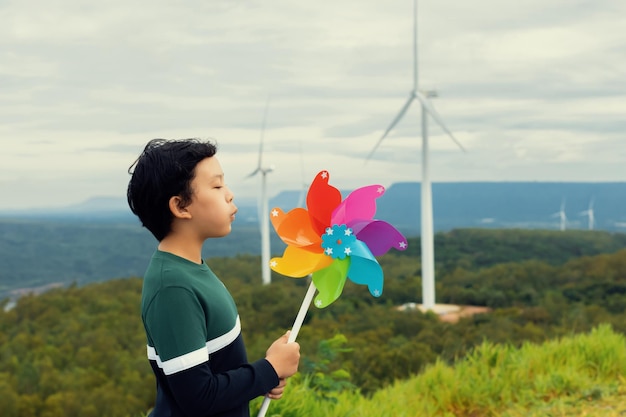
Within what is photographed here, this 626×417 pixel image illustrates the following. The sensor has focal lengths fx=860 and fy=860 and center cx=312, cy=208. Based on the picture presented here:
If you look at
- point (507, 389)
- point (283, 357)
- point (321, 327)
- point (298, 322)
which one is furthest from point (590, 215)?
point (283, 357)

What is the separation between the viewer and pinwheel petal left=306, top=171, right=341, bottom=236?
335 cm

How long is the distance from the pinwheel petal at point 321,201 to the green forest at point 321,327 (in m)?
3.04

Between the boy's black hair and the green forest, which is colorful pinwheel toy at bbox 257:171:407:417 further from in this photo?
the green forest

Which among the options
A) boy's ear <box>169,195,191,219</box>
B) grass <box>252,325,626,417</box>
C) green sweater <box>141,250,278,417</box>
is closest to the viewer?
green sweater <box>141,250,278,417</box>

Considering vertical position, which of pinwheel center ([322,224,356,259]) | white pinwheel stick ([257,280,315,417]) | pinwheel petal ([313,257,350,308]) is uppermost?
pinwheel center ([322,224,356,259])

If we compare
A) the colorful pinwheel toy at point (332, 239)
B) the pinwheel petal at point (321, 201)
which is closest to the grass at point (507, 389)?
the colorful pinwheel toy at point (332, 239)

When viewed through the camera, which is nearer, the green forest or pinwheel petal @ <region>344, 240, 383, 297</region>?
pinwheel petal @ <region>344, 240, 383, 297</region>

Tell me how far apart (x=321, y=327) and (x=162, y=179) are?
28.6 meters

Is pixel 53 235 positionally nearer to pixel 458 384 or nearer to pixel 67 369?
pixel 67 369

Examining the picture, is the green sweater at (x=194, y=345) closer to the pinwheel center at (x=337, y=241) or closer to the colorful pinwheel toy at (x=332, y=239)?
the colorful pinwheel toy at (x=332, y=239)

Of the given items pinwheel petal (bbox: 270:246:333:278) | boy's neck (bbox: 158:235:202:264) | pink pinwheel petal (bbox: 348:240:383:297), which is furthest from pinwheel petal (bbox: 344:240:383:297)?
boy's neck (bbox: 158:235:202:264)

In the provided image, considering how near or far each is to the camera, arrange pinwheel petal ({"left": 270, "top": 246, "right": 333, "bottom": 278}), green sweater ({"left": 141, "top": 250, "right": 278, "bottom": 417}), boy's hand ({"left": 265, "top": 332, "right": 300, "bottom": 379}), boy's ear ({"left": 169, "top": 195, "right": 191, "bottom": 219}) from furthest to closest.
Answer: pinwheel petal ({"left": 270, "top": 246, "right": 333, "bottom": 278}) → boy's hand ({"left": 265, "top": 332, "right": 300, "bottom": 379}) → boy's ear ({"left": 169, "top": 195, "right": 191, "bottom": 219}) → green sweater ({"left": 141, "top": 250, "right": 278, "bottom": 417})

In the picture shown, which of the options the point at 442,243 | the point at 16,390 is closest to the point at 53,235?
the point at 442,243

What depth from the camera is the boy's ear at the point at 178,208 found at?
3.05m
